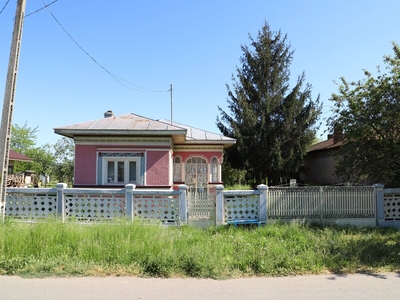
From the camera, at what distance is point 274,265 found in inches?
210

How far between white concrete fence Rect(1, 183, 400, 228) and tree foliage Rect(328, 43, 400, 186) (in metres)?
1.80

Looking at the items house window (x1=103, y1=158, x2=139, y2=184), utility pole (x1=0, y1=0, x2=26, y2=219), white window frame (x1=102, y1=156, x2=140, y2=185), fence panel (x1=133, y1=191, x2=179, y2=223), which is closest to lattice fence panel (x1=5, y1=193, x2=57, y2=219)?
utility pole (x1=0, y1=0, x2=26, y2=219)

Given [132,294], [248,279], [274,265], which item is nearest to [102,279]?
[132,294]

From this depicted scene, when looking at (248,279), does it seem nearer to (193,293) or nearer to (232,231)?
(193,293)

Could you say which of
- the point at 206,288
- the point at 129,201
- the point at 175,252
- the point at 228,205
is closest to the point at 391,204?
the point at 228,205

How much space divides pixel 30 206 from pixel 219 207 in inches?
215

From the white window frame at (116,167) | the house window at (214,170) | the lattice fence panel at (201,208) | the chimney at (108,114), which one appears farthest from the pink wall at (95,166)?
the house window at (214,170)

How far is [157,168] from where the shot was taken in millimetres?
11758

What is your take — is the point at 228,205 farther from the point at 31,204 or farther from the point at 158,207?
the point at 31,204

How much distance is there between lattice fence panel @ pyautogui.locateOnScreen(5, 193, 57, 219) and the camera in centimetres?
839

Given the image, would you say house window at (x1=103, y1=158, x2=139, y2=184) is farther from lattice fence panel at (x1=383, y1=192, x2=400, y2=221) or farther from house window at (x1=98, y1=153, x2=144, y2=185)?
lattice fence panel at (x1=383, y1=192, x2=400, y2=221)

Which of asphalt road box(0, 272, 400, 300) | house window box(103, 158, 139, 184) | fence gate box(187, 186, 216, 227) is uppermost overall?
house window box(103, 158, 139, 184)

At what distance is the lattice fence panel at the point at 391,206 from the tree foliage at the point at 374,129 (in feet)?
5.57

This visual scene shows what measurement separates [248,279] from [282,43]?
24502mm
